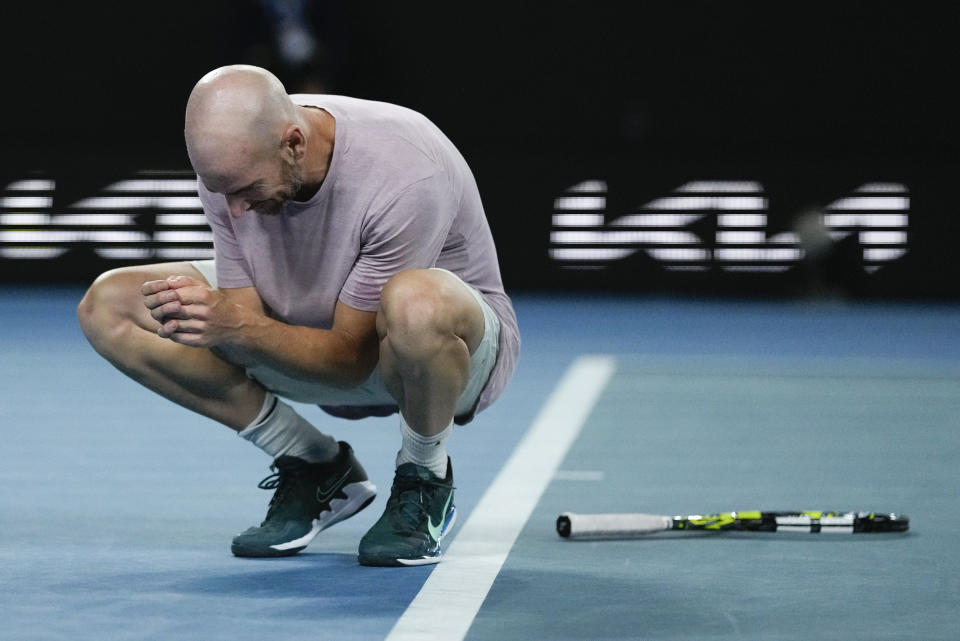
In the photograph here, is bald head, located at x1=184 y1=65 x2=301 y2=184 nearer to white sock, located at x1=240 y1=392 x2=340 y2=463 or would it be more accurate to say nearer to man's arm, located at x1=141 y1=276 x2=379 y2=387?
man's arm, located at x1=141 y1=276 x2=379 y2=387

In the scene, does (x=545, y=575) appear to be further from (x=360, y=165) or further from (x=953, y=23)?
(x=953, y=23)

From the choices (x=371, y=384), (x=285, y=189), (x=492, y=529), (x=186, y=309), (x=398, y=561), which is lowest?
(x=492, y=529)

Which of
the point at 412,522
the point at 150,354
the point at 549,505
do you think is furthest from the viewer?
the point at 549,505

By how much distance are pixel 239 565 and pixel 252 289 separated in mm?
556

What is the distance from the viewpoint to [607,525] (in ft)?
11.0

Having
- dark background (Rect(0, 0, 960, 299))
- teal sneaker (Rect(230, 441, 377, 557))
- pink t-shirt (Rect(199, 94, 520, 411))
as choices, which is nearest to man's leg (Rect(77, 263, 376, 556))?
teal sneaker (Rect(230, 441, 377, 557))

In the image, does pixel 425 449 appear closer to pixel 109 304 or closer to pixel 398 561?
pixel 398 561

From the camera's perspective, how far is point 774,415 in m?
5.22

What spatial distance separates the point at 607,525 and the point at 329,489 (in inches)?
23.6

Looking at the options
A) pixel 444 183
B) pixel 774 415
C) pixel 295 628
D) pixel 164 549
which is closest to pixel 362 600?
pixel 295 628

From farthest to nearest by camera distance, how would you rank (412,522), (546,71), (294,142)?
(546,71)
(412,522)
(294,142)

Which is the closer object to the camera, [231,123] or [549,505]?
[231,123]

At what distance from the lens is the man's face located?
289cm

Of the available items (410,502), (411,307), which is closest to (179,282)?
(411,307)
